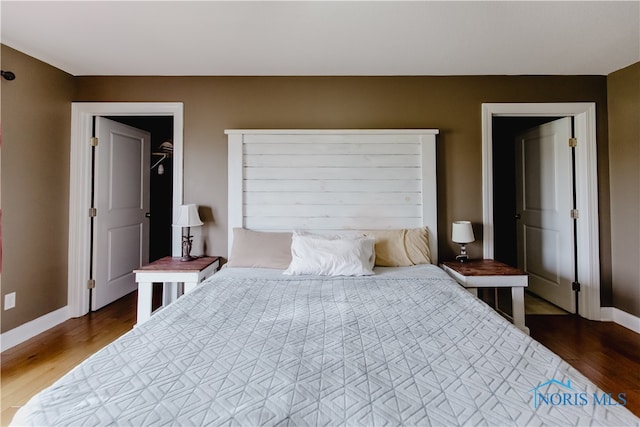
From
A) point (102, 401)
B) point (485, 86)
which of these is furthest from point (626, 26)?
point (102, 401)

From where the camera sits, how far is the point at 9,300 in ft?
7.41

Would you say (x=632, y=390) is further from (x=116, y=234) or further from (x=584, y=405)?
(x=116, y=234)

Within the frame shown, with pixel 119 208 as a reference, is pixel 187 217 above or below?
below

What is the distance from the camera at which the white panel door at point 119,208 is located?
2.95 meters

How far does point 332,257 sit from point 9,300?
254cm

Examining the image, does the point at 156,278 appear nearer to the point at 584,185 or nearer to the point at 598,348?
the point at 598,348

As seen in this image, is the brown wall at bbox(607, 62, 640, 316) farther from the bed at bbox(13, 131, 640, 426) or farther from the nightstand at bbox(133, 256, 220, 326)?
the nightstand at bbox(133, 256, 220, 326)

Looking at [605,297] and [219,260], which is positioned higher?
[219,260]

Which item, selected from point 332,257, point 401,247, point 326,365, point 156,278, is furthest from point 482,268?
point 156,278

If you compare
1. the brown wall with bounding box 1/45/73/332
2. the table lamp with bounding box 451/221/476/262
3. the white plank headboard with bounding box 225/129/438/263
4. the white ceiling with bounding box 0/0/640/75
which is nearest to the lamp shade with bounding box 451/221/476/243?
the table lamp with bounding box 451/221/476/262

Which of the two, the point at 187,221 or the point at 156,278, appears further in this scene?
the point at 187,221

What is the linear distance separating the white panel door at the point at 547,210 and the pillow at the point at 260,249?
9.11ft

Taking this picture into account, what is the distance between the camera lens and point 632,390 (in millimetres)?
1718

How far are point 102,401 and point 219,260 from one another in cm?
199
